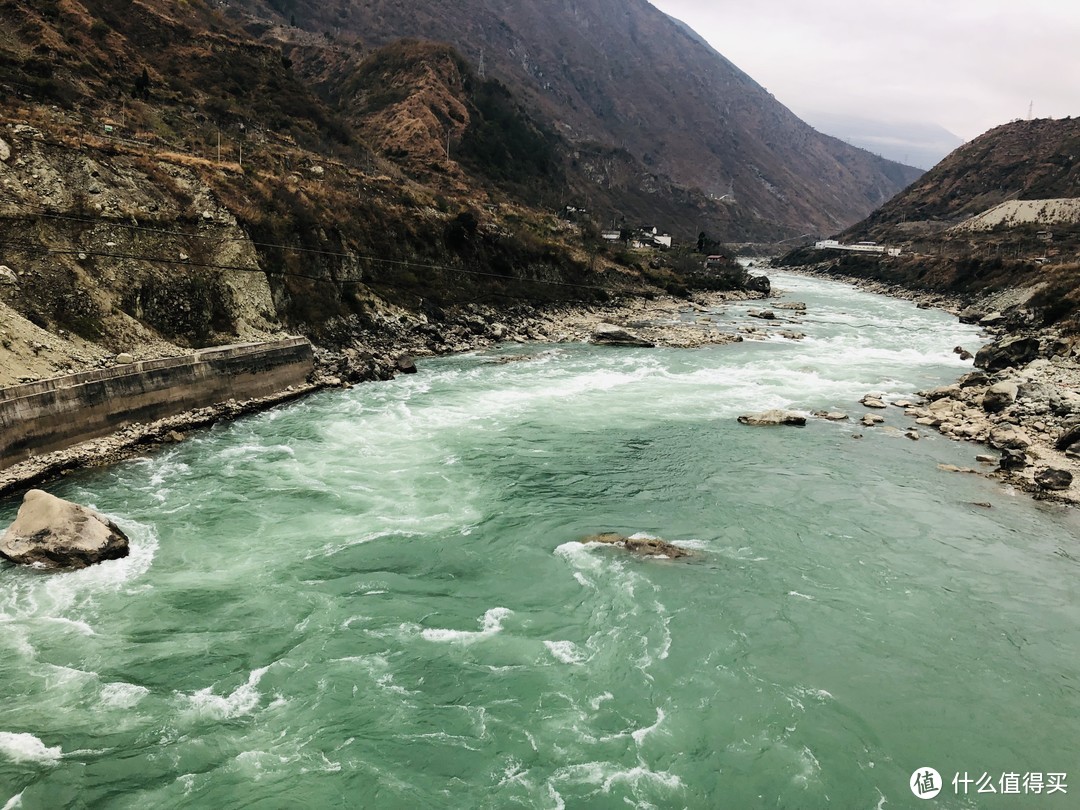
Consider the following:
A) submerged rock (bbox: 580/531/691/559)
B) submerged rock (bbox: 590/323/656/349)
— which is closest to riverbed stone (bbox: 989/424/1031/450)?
submerged rock (bbox: 580/531/691/559)

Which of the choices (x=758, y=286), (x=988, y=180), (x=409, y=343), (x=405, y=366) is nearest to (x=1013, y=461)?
→ (x=405, y=366)

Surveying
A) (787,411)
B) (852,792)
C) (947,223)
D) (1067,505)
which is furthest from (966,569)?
(947,223)

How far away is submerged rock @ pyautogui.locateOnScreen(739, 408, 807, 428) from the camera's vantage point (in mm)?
27094

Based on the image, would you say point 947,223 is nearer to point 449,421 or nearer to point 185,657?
point 449,421

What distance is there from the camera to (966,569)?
15445 millimetres

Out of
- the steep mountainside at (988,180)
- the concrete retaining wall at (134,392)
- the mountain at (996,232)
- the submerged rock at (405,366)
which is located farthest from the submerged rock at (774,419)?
the steep mountainside at (988,180)

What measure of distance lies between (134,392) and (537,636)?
18082 mm

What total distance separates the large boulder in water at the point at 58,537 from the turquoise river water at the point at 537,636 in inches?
15.2

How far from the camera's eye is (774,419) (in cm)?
2725

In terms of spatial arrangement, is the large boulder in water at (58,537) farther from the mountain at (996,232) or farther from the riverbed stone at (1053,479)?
the mountain at (996,232)

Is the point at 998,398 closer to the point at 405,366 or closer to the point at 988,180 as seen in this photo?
the point at 405,366

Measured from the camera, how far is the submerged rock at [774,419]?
88.9 feet

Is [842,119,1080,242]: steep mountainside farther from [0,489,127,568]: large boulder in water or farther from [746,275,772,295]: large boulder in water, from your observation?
[0,489,127,568]: large boulder in water

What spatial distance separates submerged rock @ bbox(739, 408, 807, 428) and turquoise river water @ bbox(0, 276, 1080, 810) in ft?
13.8
